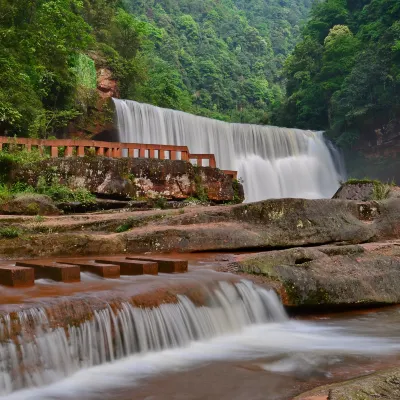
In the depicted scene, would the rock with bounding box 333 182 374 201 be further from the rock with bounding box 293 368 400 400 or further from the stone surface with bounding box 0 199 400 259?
the rock with bounding box 293 368 400 400

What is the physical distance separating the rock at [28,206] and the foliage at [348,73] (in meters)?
29.2

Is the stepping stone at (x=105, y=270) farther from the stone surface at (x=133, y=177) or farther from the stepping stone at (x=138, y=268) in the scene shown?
the stone surface at (x=133, y=177)

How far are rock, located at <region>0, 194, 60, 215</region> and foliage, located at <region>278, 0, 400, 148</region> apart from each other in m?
29.2

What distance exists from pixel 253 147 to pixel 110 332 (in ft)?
91.8

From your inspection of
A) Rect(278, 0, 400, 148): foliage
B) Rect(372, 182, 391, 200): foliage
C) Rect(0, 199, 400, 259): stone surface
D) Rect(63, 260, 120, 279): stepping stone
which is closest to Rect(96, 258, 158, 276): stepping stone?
Rect(63, 260, 120, 279): stepping stone

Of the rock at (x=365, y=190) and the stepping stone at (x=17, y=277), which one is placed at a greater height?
the rock at (x=365, y=190)

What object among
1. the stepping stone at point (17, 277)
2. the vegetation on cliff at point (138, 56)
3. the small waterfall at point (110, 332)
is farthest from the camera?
the vegetation on cliff at point (138, 56)

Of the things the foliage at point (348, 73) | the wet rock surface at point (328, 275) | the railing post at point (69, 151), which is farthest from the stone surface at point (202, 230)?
the foliage at point (348, 73)

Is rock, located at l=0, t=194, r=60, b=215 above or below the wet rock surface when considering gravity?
above

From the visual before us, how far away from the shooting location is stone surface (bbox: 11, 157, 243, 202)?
52.0 feet

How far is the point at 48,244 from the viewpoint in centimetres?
985

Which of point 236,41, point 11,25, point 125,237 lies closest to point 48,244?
point 125,237

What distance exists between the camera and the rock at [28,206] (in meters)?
13.3

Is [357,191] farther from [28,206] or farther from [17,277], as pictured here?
[17,277]
